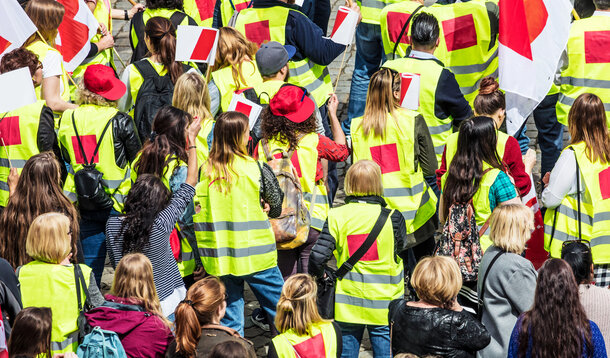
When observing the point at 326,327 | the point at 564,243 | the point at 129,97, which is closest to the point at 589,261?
the point at 564,243

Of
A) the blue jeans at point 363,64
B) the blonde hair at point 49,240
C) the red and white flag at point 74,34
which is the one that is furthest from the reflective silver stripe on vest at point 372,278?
the red and white flag at point 74,34

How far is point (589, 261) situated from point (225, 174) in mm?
2303

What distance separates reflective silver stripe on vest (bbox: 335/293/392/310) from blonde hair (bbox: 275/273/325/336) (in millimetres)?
924

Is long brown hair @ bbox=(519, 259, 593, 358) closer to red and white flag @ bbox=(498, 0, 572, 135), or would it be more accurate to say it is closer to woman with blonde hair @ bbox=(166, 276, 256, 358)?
woman with blonde hair @ bbox=(166, 276, 256, 358)

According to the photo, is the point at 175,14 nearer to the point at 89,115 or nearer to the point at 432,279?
the point at 89,115

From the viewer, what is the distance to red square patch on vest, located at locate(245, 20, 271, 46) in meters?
8.16

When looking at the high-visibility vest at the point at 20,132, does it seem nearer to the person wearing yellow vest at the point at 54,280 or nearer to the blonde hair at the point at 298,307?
the person wearing yellow vest at the point at 54,280

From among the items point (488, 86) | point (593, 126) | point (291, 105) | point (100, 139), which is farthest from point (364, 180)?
point (100, 139)

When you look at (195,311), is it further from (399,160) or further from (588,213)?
(588,213)

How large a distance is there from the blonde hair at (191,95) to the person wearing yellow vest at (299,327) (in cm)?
236

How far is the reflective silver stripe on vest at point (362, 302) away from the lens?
6008mm

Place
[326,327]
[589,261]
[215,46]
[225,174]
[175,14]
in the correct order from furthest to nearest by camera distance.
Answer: [175,14] → [215,46] → [225,174] → [589,261] → [326,327]

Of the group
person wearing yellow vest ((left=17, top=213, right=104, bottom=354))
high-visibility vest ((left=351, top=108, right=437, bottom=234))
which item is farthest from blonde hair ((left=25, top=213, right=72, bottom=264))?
high-visibility vest ((left=351, top=108, right=437, bottom=234))

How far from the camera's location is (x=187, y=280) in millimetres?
6977
